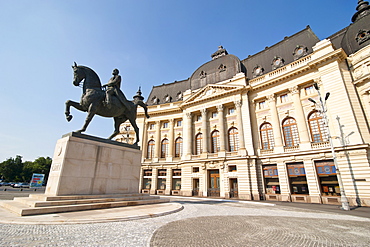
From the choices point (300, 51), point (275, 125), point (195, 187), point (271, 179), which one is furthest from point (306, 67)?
point (195, 187)

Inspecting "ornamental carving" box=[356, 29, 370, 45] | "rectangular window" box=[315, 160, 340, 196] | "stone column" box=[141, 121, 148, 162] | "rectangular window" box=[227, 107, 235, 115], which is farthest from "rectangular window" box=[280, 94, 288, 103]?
"stone column" box=[141, 121, 148, 162]

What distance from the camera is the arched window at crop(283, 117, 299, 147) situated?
2155 cm

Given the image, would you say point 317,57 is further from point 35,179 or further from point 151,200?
point 35,179

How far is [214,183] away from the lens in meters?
25.0

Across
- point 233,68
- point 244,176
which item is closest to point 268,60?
point 233,68

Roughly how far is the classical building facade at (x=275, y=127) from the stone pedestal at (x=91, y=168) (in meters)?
16.3

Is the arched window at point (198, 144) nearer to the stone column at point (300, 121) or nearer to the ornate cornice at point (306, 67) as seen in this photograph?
the ornate cornice at point (306, 67)

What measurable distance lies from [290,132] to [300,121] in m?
1.94

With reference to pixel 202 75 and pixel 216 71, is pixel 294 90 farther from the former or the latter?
pixel 202 75

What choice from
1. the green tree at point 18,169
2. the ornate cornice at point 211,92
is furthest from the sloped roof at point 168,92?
the green tree at point 18,169

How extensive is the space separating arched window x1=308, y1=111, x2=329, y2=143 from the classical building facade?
97mm

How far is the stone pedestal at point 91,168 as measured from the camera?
7.85 m

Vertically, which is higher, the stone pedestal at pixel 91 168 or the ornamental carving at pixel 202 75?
the ornamental carving at pixel 202 75

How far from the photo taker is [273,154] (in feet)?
70.8
